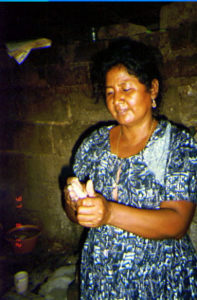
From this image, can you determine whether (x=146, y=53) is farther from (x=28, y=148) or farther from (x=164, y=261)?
(x=28, y=148)

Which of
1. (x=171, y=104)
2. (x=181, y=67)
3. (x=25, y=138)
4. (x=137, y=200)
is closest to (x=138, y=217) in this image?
(x=137, y=200)

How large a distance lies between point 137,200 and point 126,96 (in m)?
0.71

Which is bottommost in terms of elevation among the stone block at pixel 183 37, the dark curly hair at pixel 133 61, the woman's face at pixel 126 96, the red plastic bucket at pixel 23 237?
the red plastic bucket at pixel 23 237

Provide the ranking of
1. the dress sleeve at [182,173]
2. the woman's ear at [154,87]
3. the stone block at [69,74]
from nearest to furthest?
the dress sleeve at [182,173], the woman's ear at [154,87], the stone block at [69,74]

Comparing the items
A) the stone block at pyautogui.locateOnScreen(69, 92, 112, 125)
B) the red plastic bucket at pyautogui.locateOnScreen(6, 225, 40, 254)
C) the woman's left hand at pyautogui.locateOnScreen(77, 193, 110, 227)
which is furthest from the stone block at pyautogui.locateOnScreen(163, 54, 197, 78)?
the red plastic bucket at pyautogui.locateOnScreen(6, 225, 40, 254)

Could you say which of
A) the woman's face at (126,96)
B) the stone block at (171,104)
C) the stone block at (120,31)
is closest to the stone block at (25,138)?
the stone block at (120,31)

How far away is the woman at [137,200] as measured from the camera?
128 cm

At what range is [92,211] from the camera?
1188 mm

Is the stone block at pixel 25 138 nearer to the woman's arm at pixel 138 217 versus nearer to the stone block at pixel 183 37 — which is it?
the stone block at pixel 183 37

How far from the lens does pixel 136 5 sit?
2650 millimetres

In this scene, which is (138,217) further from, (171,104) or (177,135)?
(171,104)

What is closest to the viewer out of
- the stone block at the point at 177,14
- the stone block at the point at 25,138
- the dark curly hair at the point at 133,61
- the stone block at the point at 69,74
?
the dark curly hair at the point at 133,61

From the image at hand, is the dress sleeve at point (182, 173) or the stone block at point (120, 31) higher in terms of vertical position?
the stone block at point (120, 31)

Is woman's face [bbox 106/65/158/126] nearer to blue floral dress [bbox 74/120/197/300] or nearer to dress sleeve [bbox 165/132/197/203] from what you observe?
blue floral dress [bbox 74/120/197/300]
